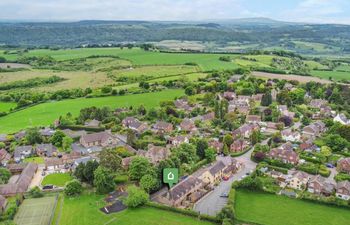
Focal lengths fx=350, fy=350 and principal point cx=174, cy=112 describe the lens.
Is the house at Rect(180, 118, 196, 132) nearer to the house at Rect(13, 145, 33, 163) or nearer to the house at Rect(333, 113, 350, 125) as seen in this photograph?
the house at Rect(13, 145, 33, 163)

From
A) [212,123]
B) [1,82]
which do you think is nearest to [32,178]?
[212,123]

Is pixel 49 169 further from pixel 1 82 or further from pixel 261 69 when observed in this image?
pixel 261 69

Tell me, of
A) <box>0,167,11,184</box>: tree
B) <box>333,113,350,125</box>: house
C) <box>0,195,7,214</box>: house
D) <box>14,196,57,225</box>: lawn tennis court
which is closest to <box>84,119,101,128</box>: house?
<box>0,167,11,184</box>: tree

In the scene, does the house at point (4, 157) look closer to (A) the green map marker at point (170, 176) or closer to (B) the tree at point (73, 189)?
(B) the tree at point (73, 189)

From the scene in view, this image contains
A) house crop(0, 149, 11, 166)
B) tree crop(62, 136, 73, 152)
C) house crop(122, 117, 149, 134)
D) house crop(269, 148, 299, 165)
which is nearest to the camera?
house crop(269, 148, 299, 165)

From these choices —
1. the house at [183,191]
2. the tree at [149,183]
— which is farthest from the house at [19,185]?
the house at [183,191]

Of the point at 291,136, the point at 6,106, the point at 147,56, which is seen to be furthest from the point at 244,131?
the point at 147,56
